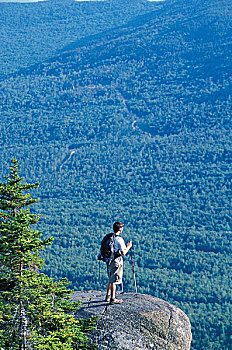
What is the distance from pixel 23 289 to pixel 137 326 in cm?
321

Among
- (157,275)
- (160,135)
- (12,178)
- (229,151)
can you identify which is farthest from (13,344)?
(160,135)

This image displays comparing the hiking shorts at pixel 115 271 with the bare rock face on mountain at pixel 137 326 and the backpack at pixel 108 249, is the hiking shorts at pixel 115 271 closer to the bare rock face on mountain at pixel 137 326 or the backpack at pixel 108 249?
the backpack at pixel 108 249

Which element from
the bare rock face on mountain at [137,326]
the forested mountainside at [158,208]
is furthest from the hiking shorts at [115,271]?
the forested mountainside at [158,208]

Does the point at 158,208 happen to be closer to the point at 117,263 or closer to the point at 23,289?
the point at 117,263

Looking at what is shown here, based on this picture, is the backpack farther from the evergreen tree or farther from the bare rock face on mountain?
the evergreen tree

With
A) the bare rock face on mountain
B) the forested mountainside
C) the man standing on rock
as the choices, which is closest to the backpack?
the man standing on rock

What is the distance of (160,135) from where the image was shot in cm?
19550

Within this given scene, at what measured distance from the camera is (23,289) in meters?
9.66

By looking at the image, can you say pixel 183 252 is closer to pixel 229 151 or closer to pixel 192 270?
pixel 192 270

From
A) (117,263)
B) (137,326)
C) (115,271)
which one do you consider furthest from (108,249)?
(137,326)

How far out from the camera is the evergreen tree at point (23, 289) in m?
9.30

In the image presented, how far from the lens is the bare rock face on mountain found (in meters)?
11.3

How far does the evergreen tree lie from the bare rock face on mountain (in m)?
1.27

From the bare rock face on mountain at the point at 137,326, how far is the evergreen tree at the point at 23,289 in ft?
4.15
